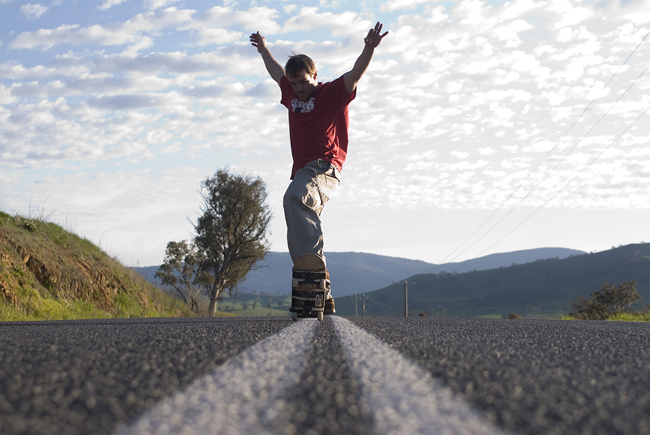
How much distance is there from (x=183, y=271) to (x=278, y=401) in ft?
→ 127

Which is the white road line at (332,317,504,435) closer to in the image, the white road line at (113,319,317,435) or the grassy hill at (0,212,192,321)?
the white road line at (113,319,317,435)

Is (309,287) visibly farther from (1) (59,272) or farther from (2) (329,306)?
(1) (59,272)

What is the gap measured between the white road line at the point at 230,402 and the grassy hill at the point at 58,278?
7.34 meters

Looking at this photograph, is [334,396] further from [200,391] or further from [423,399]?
[200,391]

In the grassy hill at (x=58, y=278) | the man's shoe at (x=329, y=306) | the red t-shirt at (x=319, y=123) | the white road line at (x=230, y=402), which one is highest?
the red t-shirt at (x=319, y=123)

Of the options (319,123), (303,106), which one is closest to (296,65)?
(303,106)

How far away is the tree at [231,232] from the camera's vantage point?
122 ft

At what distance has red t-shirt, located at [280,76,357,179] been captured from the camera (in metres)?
5.30

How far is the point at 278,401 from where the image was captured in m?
1.36

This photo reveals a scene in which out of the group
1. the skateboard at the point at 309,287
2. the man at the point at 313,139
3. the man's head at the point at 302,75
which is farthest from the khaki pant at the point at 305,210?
Result: the man's head at the point at 302,75

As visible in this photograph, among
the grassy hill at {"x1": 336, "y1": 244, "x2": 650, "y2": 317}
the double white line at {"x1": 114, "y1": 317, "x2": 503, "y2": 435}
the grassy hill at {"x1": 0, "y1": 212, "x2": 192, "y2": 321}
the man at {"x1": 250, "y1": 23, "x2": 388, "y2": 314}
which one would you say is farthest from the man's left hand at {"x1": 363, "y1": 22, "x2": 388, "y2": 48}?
the grassy hill at {"x1": 336, "y1": 244, "x2": 650, "y2": 317}

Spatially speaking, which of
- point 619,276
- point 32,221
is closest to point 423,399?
point 32,221

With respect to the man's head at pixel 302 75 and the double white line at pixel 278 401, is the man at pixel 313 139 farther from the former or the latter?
the double white line at pixel 278 401

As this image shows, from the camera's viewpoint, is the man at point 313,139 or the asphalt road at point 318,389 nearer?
the asphalt road at point 318,389
